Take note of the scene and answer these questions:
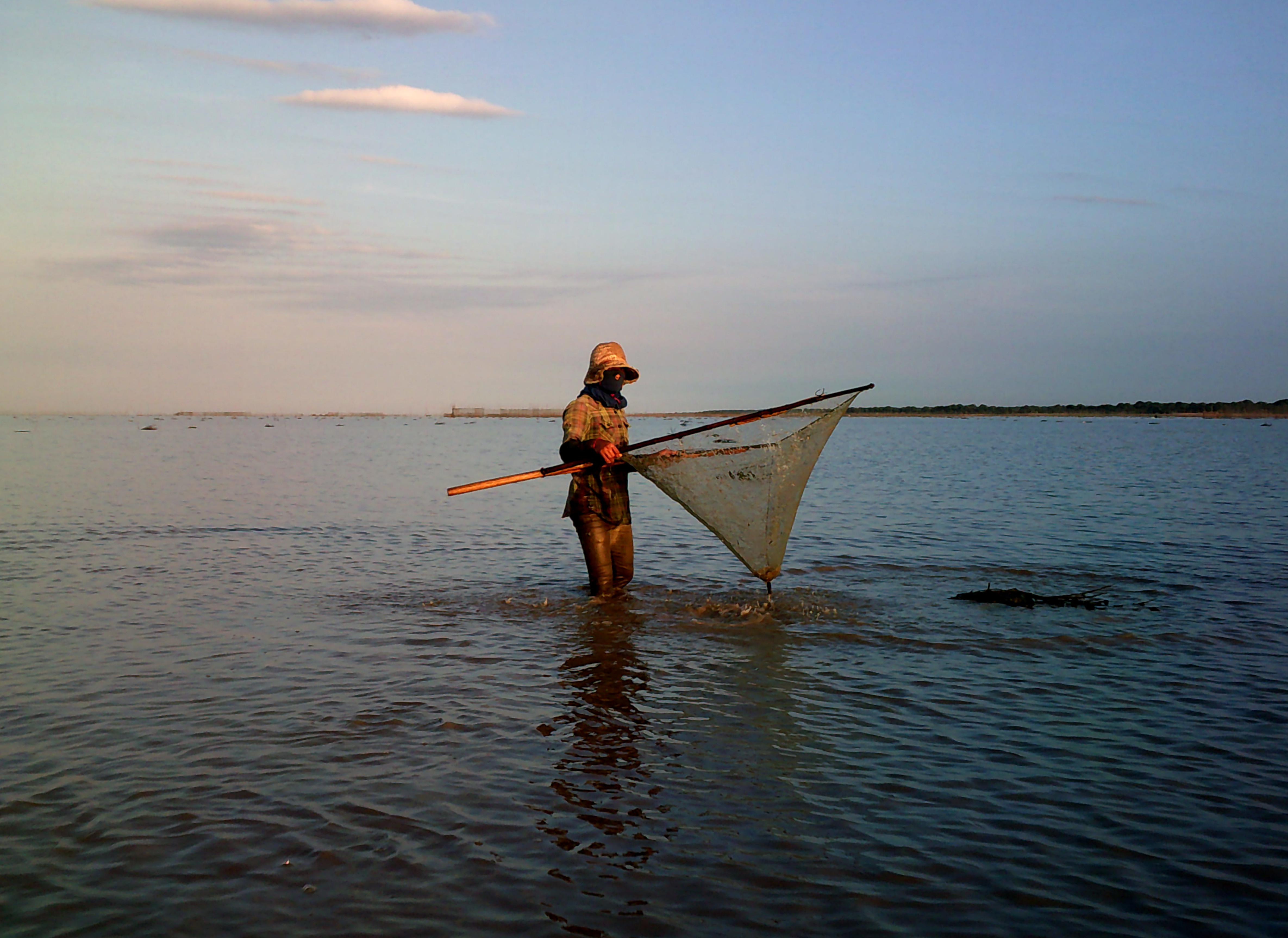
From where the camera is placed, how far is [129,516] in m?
21.6

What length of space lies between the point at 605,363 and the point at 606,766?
18.1ft

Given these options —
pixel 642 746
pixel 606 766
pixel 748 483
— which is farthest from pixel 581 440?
pixel 606 766

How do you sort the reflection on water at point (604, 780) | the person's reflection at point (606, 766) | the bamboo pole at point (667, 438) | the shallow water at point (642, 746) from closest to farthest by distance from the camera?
1. the shallow water at point (642, 746)
2. the reflection on water at point (604, 780)
3. the person's reflection at point (606, 766)
4. the bamboo pole at point (667, 438)

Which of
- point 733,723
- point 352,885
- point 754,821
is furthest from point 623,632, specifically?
point 352,885

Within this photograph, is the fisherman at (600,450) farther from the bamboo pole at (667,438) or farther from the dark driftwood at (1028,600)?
the dark driftwood at (1028,600)

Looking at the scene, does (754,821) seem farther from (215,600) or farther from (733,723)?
(215,600)

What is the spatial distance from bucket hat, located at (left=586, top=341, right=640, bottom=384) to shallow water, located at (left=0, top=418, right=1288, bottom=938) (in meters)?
2.78

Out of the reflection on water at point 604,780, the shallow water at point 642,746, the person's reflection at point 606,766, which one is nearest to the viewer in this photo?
the shallow water at point 642,746

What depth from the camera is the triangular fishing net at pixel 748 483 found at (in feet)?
33.9

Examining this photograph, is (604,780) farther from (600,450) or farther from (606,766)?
(600,450)

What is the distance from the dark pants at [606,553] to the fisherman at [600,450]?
0.01 metres

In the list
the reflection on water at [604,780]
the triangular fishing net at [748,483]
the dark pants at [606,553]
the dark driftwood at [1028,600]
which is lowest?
the reflection on water at [604,780]

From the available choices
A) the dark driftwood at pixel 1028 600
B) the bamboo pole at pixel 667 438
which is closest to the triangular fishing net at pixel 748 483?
the bamboo pole at pixel 667 438

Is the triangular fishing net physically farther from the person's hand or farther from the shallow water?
the shallow water
